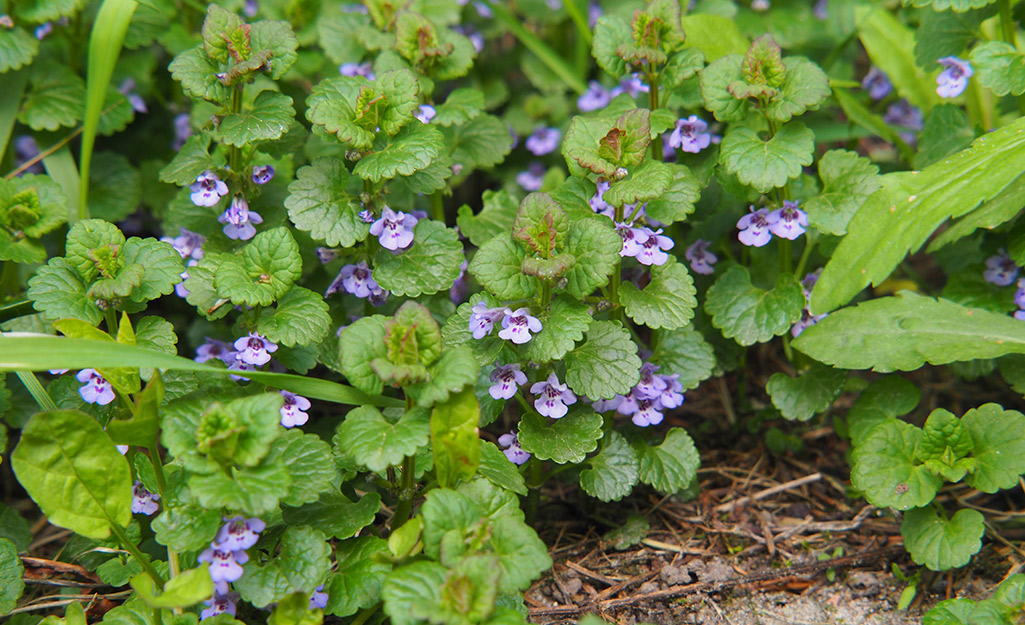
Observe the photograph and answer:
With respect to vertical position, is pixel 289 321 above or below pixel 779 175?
below

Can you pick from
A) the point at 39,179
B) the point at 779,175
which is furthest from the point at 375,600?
the point at 39,179

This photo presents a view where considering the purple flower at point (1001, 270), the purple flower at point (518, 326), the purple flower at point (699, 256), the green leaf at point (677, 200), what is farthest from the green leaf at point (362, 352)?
the purple flower at point (1001, 270)

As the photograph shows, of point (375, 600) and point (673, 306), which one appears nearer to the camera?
point (375, 600)

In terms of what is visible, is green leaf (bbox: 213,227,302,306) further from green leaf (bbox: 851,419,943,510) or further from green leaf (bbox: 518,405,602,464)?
green leaf (bbox: 851,419,943,510)

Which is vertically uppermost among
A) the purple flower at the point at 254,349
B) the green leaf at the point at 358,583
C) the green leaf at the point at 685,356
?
the purple flower at the point at 254,349

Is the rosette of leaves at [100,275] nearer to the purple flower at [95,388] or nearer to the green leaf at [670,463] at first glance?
the purple flower at [95,388]

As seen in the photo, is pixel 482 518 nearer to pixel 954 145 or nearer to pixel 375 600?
pixel 375 600

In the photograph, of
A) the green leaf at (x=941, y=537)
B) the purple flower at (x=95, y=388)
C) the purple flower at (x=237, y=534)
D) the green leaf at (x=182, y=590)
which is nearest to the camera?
the green leaf at (x=182, y=590)
